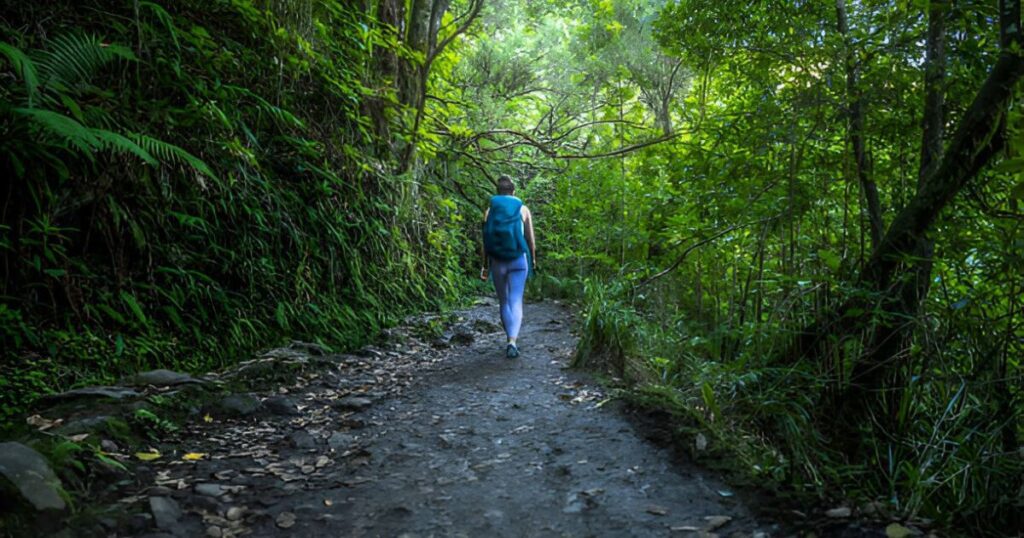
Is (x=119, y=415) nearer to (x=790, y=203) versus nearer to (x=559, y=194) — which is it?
(x=790, y=203)

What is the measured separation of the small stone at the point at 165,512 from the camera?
7.06 feet

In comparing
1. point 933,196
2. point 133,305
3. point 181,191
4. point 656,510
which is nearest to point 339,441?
point 133,305

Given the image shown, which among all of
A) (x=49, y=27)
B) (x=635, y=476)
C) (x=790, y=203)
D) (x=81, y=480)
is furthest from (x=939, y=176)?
(x=49, y=27)

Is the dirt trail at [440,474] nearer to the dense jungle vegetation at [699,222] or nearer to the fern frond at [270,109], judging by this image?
the dense jungle vegetation at [699,222]

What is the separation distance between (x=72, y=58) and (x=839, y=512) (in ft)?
16.4

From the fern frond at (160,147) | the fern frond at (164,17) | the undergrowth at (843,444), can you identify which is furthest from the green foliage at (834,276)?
the fern frond at (164,17)

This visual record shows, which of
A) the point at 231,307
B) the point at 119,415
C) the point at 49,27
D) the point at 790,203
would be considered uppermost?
the point at 49,27

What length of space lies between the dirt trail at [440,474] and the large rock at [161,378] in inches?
16.4

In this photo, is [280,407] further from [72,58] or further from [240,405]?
[72,58]

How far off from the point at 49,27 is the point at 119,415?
9.37ft

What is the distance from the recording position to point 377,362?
5.23 meters

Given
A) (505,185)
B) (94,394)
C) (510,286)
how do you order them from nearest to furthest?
(94,394) → (510,286) → (505,185)

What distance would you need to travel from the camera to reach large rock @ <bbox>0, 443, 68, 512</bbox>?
6.42 ft

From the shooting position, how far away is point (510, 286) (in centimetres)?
605
